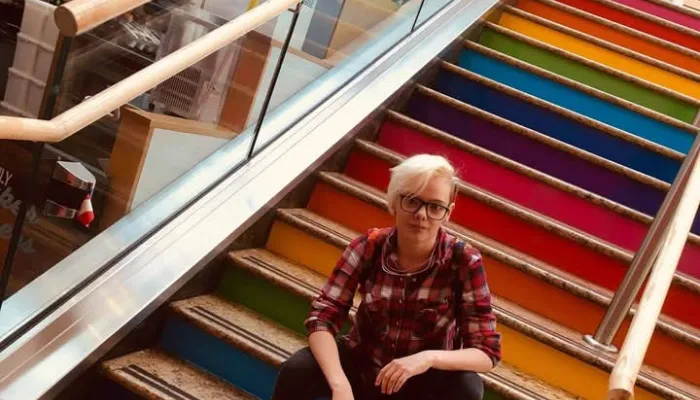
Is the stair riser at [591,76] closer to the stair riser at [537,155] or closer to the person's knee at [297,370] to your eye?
the stair riser at [537,155]

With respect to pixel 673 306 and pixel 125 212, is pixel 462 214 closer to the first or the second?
pixel 673 306

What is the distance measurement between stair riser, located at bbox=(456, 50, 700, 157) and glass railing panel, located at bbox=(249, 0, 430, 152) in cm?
45

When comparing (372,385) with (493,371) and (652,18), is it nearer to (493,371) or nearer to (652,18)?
(493,371)

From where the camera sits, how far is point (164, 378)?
2.26 meters

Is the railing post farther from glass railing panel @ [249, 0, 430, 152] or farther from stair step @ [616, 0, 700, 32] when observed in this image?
Answer: stair step @ [616, 0, 700, 32]

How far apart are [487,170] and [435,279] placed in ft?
4.65

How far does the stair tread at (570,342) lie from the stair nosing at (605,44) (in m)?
2.01

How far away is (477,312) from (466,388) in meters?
0.18

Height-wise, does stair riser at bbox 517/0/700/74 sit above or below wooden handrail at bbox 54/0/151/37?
above

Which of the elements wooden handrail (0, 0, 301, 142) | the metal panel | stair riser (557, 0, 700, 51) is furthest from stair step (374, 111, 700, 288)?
stair riser (557, 0, 700, 51)

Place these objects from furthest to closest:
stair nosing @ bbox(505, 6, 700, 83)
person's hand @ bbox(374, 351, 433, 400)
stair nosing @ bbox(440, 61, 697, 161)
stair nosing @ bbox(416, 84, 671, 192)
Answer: stair nosing @ bbox(505, 6, 700, 83) → stair nosing @ bbox(440, 61, 697, 161) → stair nosing @ bbox(416, 84, 671, 192) → person's hand @ bbox(374, 351, 433, 400)

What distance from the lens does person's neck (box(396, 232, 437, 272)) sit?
1.96 metres

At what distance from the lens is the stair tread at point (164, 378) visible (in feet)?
7.07

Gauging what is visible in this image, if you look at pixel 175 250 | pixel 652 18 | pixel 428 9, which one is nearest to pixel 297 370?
pixel 175 250
